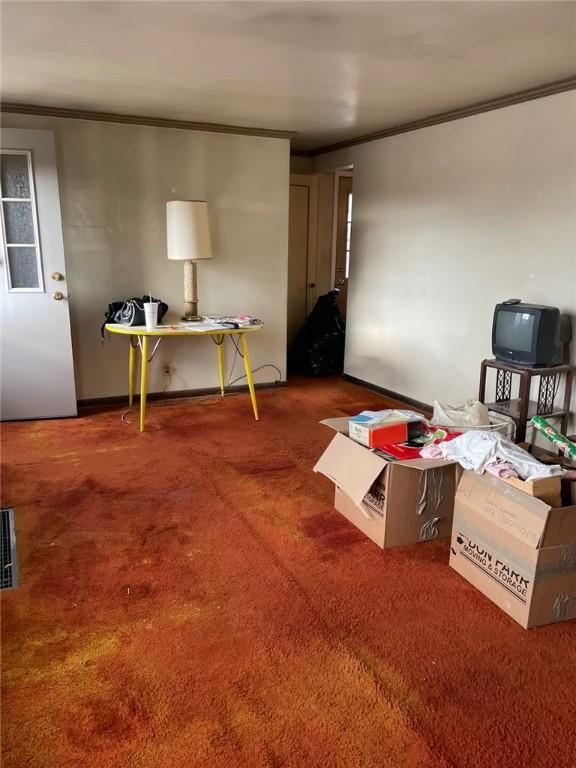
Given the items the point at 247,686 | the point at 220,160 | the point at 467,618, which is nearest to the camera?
the point at 247,686

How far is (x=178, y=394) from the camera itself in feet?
16.3

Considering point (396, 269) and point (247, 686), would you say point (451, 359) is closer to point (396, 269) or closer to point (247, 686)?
point (396, 269)

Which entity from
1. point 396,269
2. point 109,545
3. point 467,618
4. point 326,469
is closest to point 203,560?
point 109,545

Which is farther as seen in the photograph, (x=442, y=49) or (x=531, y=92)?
(x=531, y=92)

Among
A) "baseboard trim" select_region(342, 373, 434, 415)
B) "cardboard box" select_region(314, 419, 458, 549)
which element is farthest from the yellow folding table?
"cardboard box" select_region(314, 419, 458, 549)

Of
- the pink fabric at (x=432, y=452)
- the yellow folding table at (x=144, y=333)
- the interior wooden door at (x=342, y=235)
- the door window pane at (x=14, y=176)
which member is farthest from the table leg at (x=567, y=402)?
the door window pane at (x=14, y=176)

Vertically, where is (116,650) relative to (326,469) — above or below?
below

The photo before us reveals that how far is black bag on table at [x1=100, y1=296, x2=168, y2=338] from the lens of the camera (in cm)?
413

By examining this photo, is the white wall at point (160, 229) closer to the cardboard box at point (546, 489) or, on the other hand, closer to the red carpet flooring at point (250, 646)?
the red carpet flooring at point (250, 646)

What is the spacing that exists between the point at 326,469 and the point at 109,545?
1.07 m

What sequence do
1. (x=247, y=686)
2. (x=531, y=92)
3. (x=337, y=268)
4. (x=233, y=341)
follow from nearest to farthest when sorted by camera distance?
(x=247, y=686) → (x=531, y=92) → (x=233, y=341) → (x=337, y=268)

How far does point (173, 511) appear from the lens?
9.50ft

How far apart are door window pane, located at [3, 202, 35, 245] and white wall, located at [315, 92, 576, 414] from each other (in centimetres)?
287

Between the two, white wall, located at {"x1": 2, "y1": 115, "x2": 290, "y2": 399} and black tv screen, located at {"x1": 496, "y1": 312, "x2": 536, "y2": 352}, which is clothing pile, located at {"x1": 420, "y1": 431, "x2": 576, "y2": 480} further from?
white wall, located at {"x1": 2, "y1": 115, "x2": 290, "y2": 399}
